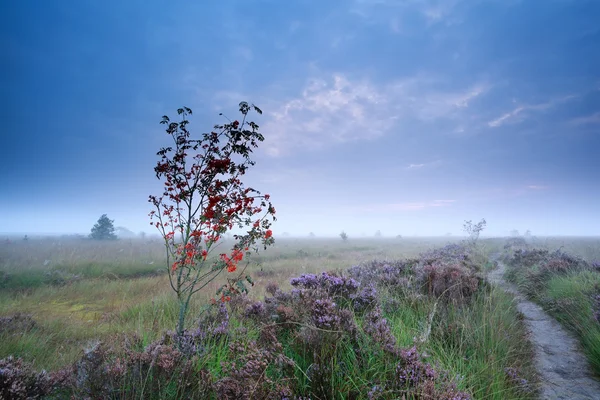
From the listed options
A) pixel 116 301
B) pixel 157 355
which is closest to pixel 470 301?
pixel 157 355

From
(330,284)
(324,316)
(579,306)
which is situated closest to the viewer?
(324,316)

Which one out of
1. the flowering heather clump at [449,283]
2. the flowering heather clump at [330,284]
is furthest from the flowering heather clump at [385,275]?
the flowering heather clump at [330,284]

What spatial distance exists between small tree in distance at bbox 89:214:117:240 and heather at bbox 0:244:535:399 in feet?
144

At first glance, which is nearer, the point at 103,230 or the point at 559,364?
the point at 559,364

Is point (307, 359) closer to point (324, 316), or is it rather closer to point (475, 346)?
point (324, 316)

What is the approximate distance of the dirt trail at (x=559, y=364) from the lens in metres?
3.77

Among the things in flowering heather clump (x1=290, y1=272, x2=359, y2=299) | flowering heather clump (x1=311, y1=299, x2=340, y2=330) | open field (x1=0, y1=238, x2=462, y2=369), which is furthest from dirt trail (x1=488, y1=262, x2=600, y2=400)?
open field (x1=0, y1=238, x2=462, y2=369)

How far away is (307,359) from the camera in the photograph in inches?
132

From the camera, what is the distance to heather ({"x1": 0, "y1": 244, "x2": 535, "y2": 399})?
8.13ft

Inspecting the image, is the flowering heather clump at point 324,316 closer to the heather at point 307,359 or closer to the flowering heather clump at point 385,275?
the heather at point 307,359

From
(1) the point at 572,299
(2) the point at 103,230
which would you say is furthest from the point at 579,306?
(2) the point at 103,230

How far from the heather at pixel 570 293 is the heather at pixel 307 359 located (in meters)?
1.18

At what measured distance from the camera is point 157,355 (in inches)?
108

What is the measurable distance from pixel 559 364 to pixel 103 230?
5193 centimetres
